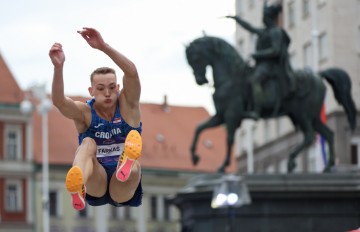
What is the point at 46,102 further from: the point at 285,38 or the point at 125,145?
the point at 125,145

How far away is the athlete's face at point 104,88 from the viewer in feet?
48.8

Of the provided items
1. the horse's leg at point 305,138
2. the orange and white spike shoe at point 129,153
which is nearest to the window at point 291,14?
the horse's leg at point 305,138

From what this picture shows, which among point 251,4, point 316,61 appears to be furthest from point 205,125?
point 251,4

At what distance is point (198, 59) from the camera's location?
175 feet

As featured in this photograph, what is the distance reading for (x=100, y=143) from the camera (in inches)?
594

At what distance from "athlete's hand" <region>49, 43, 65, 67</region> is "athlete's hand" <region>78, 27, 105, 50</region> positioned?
0.25 m

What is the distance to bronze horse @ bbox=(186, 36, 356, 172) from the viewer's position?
54.8 meters

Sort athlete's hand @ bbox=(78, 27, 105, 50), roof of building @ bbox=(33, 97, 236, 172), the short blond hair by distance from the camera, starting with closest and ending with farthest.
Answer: athlete's hand @ bbox=(78, 27, 105, 50), the short blond hair, roof of building @ bbox=(33, 97, 236, 172)

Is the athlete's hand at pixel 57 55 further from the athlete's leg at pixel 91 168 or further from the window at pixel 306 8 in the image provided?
the window at pixel 306 8

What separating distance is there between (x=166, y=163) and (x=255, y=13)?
2169cm

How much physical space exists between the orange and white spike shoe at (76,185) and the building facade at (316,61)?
64914mm

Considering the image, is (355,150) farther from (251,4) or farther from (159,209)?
(159,209)

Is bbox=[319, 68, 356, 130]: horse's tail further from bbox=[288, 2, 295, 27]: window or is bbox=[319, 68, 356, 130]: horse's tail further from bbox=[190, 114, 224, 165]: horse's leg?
bbox=[288, 2, 295, 27]: window

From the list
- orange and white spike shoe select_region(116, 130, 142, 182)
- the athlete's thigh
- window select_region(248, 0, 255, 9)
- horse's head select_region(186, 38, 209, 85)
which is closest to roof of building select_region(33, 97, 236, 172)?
window select_region(248, 0, 255, 9)
